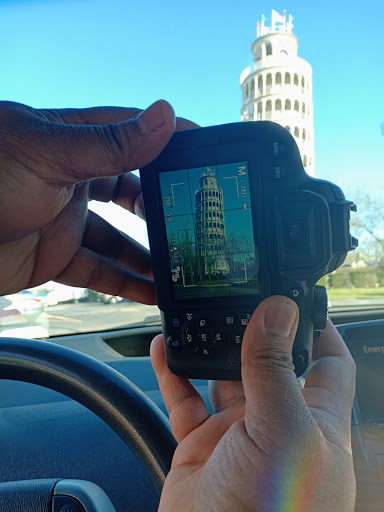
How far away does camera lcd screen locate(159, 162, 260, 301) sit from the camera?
1100 mm

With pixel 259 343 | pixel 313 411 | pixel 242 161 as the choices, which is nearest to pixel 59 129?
pixel 242 161

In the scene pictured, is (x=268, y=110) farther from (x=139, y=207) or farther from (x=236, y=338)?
(x=236, y=338)

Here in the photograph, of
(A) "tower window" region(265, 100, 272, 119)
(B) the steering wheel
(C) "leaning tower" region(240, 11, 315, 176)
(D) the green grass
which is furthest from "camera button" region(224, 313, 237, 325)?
(C) "leaning tower" region(240, 11, 315, 176)

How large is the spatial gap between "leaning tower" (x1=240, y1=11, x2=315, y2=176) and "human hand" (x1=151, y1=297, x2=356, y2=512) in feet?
9.31

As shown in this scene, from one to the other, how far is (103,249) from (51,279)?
0.17 metres

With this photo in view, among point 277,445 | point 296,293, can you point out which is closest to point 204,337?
point 296,293

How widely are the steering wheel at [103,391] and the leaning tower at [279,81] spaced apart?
109 inches

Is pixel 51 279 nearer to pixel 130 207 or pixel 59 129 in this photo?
pixel 130 207

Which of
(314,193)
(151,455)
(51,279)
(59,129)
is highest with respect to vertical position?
(59,129)

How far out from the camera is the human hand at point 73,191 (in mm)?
885

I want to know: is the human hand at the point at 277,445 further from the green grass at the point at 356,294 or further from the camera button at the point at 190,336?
the green grass at the point at 356,294

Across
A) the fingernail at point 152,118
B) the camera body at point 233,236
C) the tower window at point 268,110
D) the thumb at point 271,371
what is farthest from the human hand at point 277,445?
the tower window at point 268,110

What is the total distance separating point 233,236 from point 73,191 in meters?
0.40

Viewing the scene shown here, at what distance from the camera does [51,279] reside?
4.22ft
